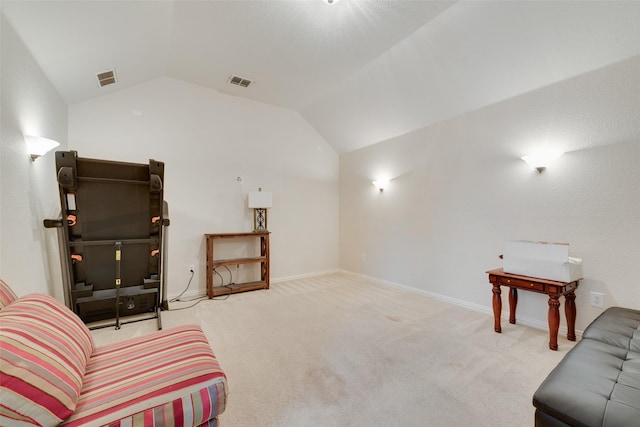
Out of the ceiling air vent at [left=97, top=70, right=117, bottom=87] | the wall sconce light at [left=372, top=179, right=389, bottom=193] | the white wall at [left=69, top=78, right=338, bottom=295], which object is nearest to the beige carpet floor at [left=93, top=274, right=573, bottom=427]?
the white wall at [left=69, top=78, right=338, bottom=295]

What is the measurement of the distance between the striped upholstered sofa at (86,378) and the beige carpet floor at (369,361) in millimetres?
562

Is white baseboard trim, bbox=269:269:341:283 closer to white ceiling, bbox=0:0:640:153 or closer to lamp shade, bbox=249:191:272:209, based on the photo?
lamp shade, bbox=249:191:272:209

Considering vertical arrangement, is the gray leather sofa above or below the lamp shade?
below

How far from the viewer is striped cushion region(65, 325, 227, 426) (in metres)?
0.97

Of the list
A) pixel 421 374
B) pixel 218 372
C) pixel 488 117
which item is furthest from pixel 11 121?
pixel 488 117

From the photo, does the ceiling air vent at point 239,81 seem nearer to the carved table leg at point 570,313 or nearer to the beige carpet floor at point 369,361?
the beige carpet floor at point 369,361

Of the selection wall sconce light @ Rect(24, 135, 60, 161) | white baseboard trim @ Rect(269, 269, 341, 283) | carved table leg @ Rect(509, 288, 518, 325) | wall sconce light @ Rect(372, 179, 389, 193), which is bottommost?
white baseboard trim @ Rect(269, 269, 341, 283)

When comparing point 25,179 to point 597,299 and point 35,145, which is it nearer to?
point 35,145

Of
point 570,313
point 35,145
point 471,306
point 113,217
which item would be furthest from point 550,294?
point 35,145

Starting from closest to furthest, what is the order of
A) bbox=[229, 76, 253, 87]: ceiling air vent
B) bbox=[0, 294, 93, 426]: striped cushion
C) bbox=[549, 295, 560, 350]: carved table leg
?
bbox=[0, 294, 93, 426]: striped cushion → bbox=[549, 295, 560, 350]: carved table leg → bbox=[229, 76, 253, 87]: ceiling air vent

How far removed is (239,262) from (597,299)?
4.05 m

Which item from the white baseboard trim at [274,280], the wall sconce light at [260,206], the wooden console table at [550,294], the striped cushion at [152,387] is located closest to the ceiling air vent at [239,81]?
the wall sconce light at [260,206]

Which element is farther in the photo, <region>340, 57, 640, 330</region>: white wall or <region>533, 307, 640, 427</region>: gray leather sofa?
<region>340, 57, 640, 330</region>: white wall

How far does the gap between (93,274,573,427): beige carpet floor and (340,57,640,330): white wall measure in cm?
59
